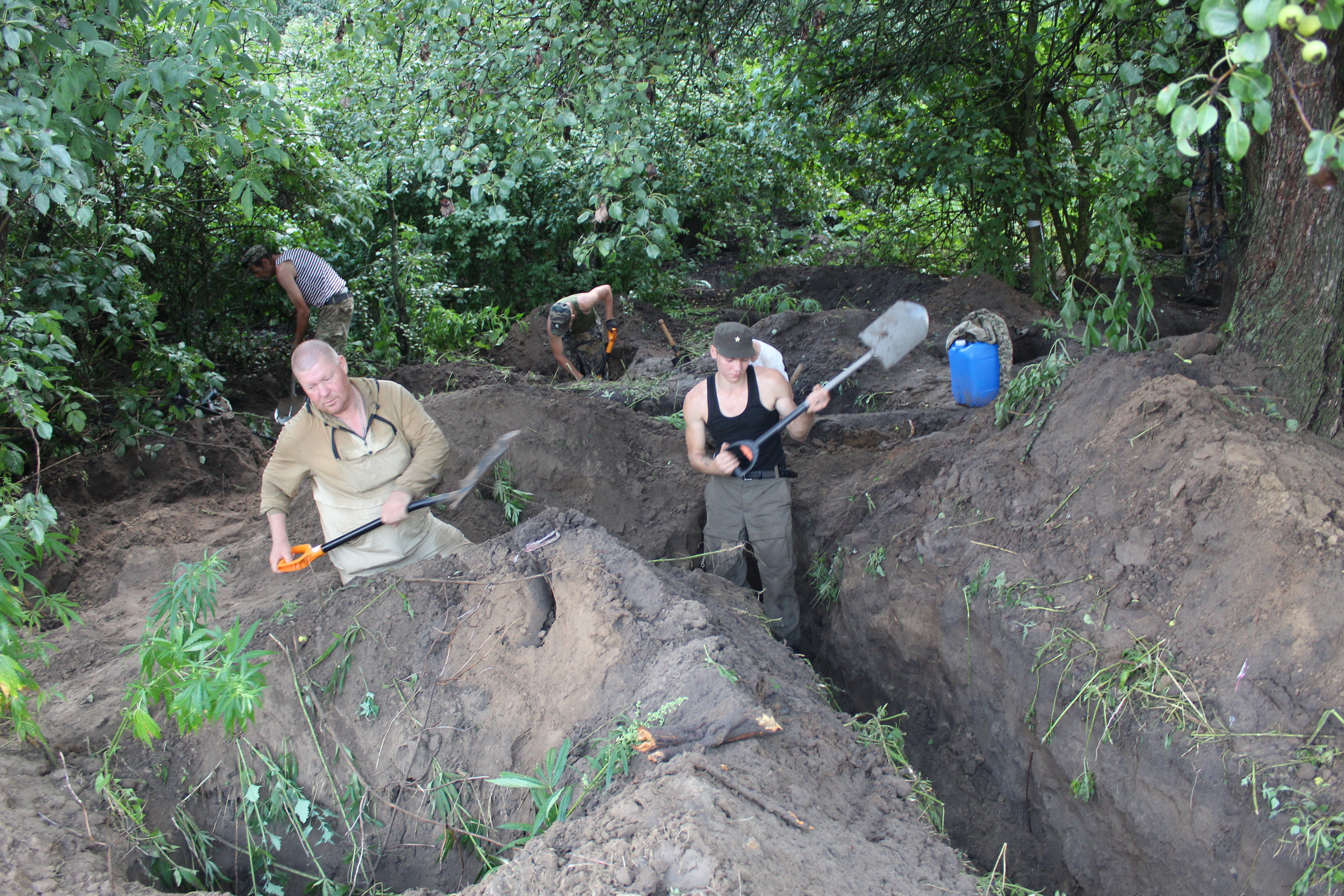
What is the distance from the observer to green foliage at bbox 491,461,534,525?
18.1ft

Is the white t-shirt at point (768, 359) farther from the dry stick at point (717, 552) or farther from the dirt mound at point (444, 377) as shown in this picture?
the dirt mound at point (444, 377)

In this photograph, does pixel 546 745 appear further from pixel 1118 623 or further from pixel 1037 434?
pixel 1037 434

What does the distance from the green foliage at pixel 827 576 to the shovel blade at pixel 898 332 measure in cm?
132

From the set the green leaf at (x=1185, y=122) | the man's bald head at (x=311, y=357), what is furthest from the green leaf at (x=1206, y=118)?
the man's bald head at (x=311, y=357)

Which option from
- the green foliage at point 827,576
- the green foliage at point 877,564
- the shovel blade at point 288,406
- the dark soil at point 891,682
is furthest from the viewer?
the shovel blade at point 288,406

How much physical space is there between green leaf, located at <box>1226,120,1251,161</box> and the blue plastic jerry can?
4.85m

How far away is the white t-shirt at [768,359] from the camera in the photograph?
510cm

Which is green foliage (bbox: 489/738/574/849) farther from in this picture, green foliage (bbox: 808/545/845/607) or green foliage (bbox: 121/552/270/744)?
green foliage (bbox: 808/545/845/607)

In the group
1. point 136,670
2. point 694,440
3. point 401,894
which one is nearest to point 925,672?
point 694,440

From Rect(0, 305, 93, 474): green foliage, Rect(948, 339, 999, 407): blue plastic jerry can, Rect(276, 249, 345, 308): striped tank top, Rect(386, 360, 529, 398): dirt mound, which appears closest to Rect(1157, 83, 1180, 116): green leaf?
Answer: Rect(0, 305, 93, 474): green foliage

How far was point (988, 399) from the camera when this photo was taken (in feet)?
21.6

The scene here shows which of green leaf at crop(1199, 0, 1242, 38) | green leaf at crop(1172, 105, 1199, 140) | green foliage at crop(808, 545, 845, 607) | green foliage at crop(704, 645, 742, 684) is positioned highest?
green leaf at crop(1199, 0, 1242, 38)

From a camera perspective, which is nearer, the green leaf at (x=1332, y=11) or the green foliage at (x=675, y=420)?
the green leaf at (x=1332, y=11)

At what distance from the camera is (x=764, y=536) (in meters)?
4.98
